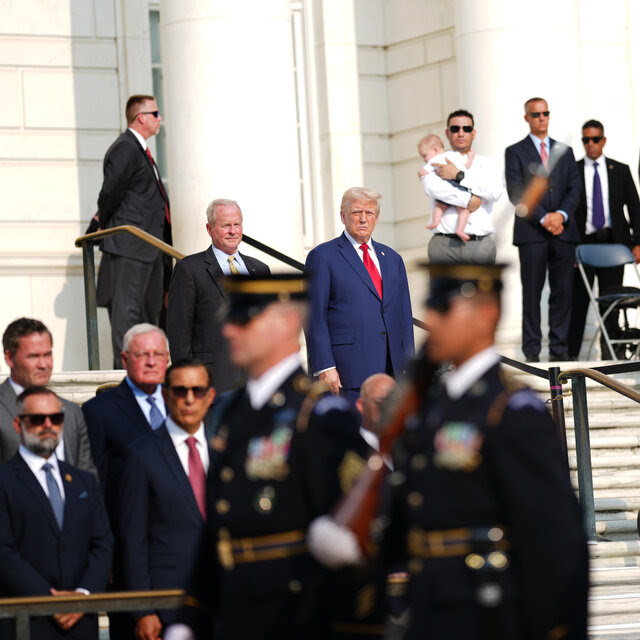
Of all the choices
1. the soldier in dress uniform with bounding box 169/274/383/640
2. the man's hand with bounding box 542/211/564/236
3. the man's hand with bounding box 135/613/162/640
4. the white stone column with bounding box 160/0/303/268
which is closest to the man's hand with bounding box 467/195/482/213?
the man's hand with bounding box 542/211/564/236

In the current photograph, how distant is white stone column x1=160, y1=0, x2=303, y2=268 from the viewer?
12.4 metres

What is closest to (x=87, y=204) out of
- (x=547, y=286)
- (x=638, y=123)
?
(x=547, y=286)

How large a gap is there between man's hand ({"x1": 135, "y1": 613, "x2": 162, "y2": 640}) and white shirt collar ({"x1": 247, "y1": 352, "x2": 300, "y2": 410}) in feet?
6.89

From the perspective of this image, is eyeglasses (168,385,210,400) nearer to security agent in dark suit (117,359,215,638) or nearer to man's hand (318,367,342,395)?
security agent in dark suit (117,359,215,638)

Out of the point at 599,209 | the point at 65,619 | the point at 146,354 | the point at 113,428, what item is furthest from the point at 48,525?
the point at 599,209

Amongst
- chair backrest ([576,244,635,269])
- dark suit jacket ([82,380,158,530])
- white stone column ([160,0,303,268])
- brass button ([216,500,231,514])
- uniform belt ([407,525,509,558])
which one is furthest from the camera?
chair backrest ([576,244,635,269])

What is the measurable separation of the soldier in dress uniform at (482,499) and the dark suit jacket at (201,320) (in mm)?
4815

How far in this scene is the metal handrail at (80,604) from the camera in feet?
18.9

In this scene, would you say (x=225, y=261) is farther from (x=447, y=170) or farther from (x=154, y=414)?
(x=447, y=170)

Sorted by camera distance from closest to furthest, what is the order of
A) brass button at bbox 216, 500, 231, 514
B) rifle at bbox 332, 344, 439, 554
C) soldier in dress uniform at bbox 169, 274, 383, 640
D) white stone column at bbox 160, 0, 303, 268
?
1. rifle at bbox 332, 344, 439, 554
2. soldier in dress uniform at bbox 169, 274, 383, 640
3. brass button at bbox 216, 500, 231, 514
4. white stone column at bbox 160, 0, 303, 268

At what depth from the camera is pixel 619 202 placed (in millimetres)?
12844

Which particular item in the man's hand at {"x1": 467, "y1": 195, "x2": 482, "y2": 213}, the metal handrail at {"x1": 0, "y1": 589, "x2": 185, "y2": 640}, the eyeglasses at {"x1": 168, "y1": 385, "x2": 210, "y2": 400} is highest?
the man's hand at {"x1": 467, "y1": 195, "x2": 482, "y2": 213}

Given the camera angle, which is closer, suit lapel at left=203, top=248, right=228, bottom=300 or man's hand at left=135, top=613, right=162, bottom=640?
man's hand at left=135, top=613, right=162, bottom=640

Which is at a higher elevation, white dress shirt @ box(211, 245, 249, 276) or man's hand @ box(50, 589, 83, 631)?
white dress shirt @ box(211, 245, 249, 276)
